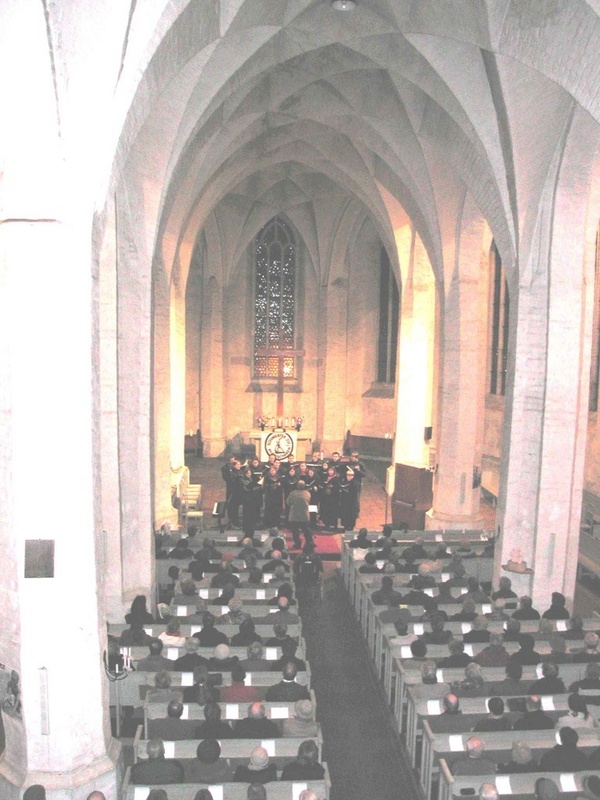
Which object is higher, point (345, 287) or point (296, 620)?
point (345, 287)

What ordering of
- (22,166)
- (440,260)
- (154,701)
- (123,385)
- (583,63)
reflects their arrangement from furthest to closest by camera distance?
1. (440,260)
2. (123,385)
3. (583,63)
4. (154,701)
5. (22,166)

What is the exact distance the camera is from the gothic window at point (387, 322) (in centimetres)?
2906

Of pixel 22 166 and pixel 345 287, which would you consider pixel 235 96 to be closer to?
pixel 22 166

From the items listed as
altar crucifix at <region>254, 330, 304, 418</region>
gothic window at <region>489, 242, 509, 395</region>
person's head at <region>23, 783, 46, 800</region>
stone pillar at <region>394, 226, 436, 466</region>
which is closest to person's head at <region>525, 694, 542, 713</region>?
person's head at <region>23, 783, 46, 800</region>

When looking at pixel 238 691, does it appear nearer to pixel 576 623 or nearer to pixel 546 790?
pixel 546 790

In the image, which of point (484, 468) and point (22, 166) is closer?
point (22, 166)

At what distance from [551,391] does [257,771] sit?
8.41 metres

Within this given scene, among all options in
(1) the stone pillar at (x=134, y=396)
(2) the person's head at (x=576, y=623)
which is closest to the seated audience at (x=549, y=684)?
(2) the person's head at (x=576, y=623)

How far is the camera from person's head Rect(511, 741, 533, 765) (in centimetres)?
671

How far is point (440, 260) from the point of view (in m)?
18.0

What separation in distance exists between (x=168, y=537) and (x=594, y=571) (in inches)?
357

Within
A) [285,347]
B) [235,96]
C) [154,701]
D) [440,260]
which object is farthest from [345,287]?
[154,701]

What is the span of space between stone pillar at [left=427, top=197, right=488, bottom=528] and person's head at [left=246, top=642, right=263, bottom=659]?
1033cm

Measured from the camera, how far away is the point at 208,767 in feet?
22.0
